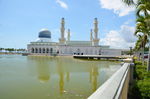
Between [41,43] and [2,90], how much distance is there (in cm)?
9973

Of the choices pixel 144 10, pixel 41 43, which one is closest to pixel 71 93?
pixel 144 10

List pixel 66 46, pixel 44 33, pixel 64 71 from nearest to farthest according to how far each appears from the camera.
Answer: pixel 64 71
pixel 66 46
pixel 44 33

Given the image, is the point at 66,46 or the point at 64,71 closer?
the point at 64,71

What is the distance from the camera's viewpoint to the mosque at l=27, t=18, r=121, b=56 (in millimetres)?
95144

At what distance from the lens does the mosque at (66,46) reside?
3746 inches

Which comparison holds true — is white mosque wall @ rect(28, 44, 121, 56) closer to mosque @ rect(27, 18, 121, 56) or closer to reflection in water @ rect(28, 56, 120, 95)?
mosque @ rect(27, 18, 121, 56)

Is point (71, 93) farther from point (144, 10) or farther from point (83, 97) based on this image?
point (144, 10)

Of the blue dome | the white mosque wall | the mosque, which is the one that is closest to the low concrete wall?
the mosque

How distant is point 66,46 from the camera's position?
329 feet

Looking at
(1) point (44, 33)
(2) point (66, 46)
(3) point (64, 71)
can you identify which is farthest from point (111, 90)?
(1) point (44, 33)

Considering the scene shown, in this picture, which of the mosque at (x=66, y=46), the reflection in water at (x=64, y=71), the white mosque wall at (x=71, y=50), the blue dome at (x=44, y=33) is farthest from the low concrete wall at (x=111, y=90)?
the blue dome at (x=44, y=33)

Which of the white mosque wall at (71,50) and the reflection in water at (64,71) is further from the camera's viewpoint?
the white mosque wall at (71,50)

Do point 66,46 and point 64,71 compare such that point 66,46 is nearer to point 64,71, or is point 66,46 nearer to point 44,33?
point 44,33

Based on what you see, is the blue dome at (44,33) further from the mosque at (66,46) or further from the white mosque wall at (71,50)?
the white mosque wall at (71,50)
